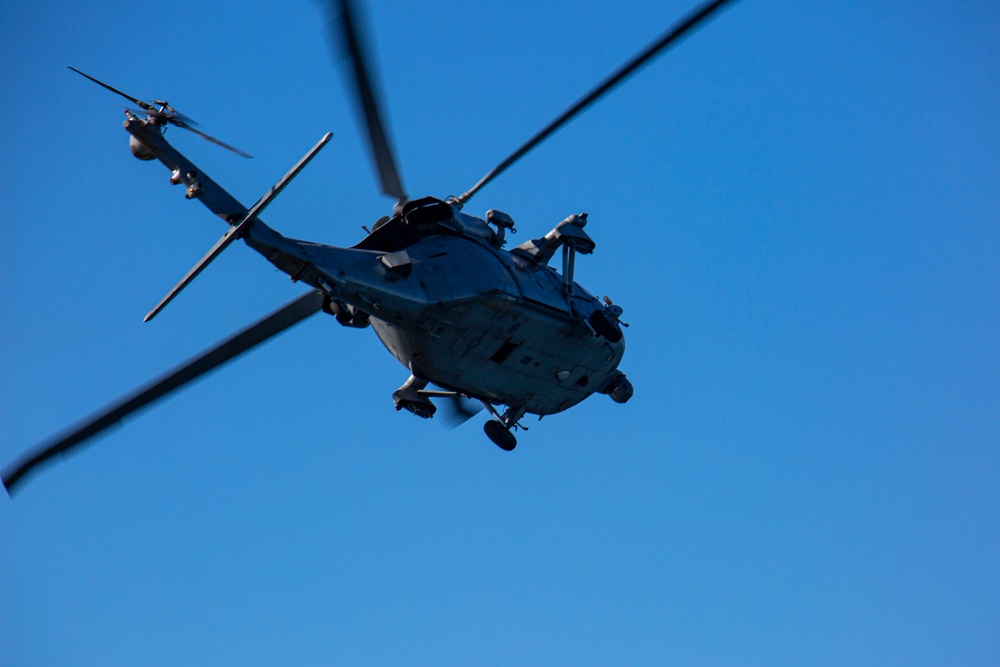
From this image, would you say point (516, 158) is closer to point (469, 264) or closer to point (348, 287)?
point (469, 264)

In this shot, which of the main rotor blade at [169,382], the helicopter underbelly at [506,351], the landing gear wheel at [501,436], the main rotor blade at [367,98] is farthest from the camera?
the landing gear wheel at [501,436]

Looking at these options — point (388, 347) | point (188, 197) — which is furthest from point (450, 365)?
point (188, 197)

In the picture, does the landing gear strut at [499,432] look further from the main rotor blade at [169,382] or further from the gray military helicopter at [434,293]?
the main rotor blade at [169,382]

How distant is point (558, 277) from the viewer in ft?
106

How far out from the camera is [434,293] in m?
28.2

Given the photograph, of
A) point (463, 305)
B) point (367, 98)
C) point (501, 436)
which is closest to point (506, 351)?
point (463, 305)

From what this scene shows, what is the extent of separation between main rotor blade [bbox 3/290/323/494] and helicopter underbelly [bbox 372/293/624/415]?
249 centimetres

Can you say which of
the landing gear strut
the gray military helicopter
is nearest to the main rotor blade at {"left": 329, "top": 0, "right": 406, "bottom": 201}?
the gray military helicopter

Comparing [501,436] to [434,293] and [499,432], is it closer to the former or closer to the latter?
[499,432]

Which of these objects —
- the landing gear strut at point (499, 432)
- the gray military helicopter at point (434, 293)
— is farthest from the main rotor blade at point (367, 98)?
the landing gear strut at point (499, 432)

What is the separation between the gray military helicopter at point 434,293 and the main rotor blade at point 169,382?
0.03 m

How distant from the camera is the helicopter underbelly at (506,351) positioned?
95.6 feet

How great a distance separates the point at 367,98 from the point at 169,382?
7719mm

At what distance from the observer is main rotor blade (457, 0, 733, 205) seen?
25703mm
